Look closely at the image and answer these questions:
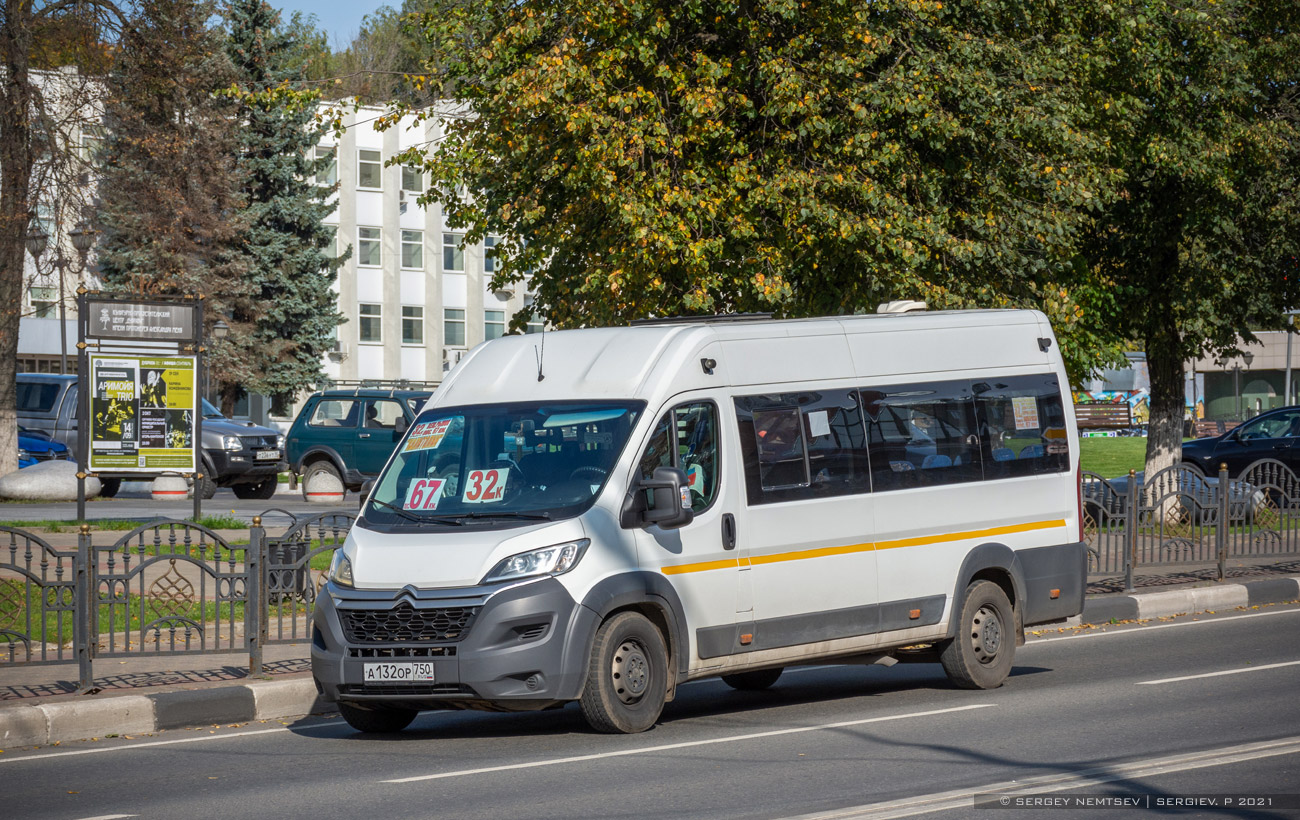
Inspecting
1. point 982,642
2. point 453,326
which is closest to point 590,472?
point 982,642

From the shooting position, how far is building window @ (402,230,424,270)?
66.9m

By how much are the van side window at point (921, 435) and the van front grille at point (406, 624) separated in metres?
3.15

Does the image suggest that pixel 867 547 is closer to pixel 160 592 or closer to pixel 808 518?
pixel 808 518

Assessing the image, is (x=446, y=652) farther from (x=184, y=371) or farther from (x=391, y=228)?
(x=391, y=228)

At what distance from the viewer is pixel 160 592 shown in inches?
433

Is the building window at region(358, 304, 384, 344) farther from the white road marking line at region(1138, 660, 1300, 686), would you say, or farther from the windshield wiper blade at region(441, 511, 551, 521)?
the windshield wiper blade at region(441, 511, 551, 521)

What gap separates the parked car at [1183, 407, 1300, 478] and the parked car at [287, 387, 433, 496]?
16.0 metres

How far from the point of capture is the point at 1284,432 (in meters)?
31.4

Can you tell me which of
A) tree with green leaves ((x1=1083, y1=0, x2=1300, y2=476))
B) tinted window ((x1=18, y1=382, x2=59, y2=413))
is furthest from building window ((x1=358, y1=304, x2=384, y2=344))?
tree with green leaves ((x1=1083, y1=0, x2=1300, y2=476))

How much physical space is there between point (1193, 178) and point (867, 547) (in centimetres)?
1468

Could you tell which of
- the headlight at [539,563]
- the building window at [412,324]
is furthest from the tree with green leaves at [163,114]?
the building window at [412,324]

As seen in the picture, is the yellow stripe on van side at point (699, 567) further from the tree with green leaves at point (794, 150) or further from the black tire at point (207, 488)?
the black tire at point (207, 488)

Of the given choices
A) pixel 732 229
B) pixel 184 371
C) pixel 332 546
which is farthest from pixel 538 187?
pixel 332 546

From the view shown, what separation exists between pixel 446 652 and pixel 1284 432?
26858mm
